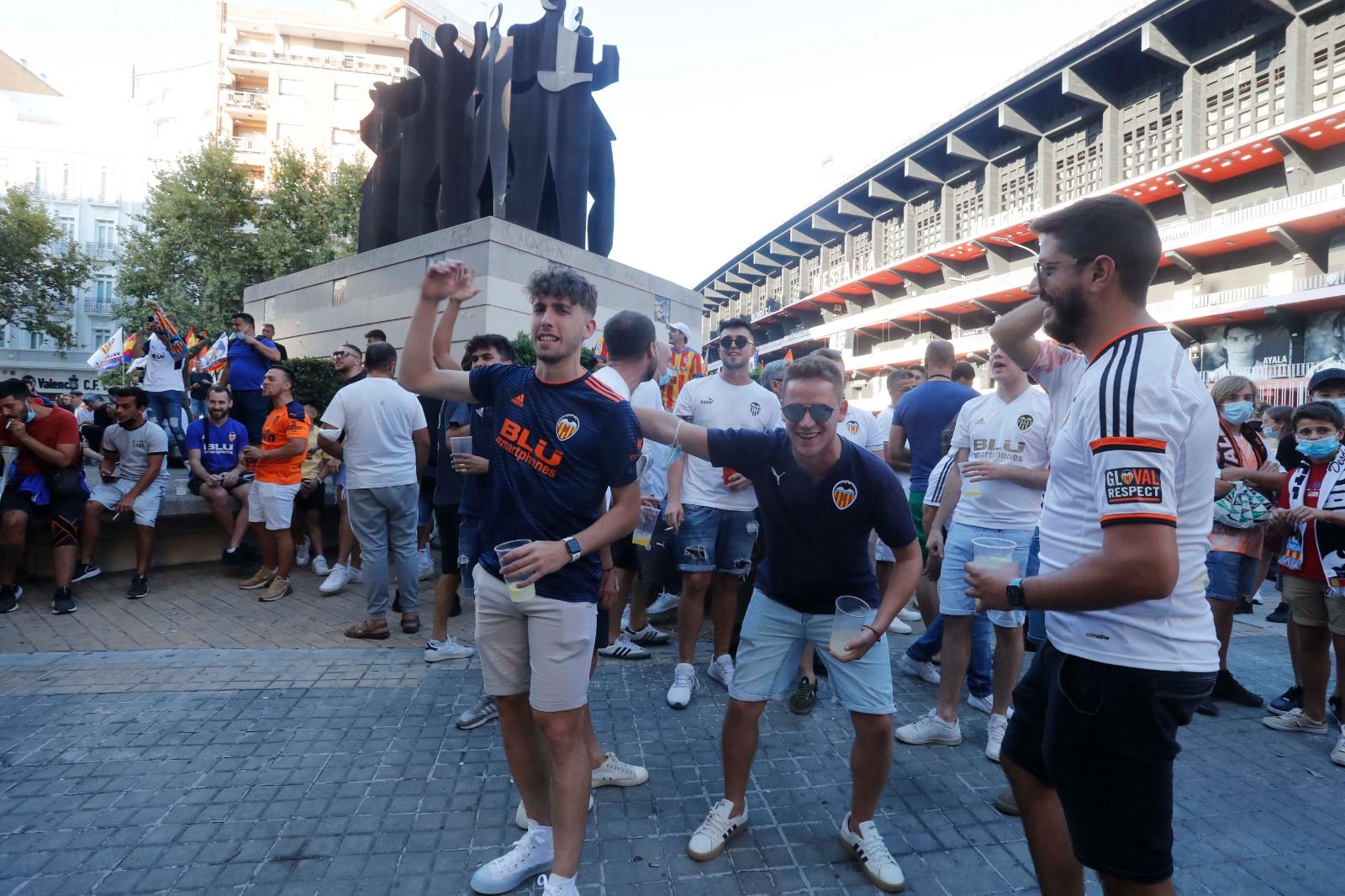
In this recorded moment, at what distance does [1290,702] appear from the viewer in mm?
4488

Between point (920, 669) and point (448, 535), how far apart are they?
3.55 m

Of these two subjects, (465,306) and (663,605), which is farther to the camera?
(465,306)

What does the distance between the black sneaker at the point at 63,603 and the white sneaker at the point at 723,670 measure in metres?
5.69

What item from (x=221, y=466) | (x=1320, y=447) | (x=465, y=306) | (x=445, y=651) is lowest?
(x=445, y=651)

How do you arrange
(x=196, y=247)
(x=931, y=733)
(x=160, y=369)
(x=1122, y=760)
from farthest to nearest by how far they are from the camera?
1. (x=196, y=247)
2. (x=160, y=369)
3. (x=931, y=733)
4. (x=1122, y=760)

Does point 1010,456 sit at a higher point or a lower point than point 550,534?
higher

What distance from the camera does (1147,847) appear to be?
1.69 metres

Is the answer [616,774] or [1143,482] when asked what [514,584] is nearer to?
[616,774]

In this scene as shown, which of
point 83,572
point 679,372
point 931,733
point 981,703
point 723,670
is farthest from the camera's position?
point 679,372

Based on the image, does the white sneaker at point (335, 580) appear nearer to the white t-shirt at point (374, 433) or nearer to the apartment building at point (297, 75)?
the white t-shirt at point (374, 433)

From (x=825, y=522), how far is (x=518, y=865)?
1747 mm

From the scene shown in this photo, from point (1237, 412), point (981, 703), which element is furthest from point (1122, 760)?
point (1237, 412)

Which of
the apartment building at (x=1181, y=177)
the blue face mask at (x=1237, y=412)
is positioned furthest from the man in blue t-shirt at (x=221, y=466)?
the apartment building at (x=1181, y=177)

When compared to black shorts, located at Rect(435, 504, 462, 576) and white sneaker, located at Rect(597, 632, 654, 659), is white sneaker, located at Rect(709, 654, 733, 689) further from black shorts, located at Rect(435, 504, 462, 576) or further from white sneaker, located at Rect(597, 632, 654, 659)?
black shorts, located at Rect(435, 504, 462, 576)
